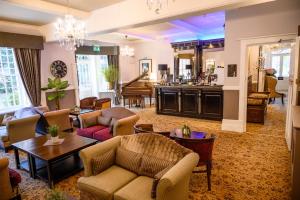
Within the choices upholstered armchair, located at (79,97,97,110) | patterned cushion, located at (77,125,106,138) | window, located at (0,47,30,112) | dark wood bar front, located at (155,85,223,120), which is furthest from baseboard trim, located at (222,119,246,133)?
window, located at (0,47,30,112)

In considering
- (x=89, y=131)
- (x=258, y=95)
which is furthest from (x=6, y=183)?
(x=258, y=95)

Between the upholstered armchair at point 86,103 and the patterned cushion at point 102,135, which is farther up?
the upholstered armchair at point 86,103

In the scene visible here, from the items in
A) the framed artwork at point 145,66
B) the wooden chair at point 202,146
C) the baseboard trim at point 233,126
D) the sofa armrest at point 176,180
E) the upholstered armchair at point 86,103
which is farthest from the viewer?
the framed artwork at point 145,66

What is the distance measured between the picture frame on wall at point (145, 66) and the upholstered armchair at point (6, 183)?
8.35 m

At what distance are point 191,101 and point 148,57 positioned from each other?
452 cm

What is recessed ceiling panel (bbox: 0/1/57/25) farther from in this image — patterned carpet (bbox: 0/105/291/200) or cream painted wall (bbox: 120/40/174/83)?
cream painted wall (bbox: 120/40/174/83)

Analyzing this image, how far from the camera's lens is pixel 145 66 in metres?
10.5

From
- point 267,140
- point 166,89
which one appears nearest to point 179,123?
point 166,89

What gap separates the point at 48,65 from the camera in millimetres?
6953

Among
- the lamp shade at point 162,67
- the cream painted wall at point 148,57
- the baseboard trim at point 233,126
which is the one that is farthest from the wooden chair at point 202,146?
the cream painted wall at point 148,57

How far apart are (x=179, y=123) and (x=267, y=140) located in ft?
8.10

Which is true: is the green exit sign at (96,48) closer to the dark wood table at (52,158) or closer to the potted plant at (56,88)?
the potted plant at (56,88)

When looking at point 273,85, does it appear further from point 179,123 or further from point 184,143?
point 184,143

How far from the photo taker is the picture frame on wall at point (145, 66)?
1039cm
